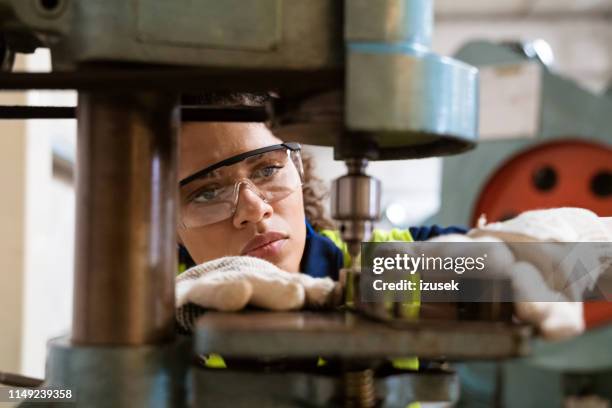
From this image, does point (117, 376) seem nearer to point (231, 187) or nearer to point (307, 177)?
point (231, 187)

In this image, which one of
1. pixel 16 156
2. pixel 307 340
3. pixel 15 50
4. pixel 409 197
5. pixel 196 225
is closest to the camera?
pixel 307 340

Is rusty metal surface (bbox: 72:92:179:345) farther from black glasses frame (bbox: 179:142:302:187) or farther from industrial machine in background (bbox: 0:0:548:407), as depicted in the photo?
black glasses frame (bbox: 179:142:302:187)

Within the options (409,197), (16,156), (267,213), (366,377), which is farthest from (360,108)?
→ (409,197)

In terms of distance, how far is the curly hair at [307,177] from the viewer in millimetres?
772

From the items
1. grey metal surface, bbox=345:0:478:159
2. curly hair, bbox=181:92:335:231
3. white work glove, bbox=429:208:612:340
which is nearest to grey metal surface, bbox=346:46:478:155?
grey metal surface, bbox=345:0:478:159

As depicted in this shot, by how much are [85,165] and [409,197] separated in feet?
14.8

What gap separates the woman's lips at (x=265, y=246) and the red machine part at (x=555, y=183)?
3.72ft

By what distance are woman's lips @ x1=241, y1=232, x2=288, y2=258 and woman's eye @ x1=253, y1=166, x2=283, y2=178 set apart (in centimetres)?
9

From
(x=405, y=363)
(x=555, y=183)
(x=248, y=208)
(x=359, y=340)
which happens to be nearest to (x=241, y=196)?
(x=248, y=208)

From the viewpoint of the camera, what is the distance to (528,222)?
56 cm

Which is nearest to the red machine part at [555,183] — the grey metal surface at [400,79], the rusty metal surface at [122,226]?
the grey metal surface at [400,79]

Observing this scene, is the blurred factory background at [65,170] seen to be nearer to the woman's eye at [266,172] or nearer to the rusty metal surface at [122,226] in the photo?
the woman's eye at [266,172]

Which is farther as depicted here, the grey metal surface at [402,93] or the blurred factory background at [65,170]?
the blurred factory background at [65,170]

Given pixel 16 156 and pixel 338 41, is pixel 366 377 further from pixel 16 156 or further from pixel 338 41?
pixel 16 156
